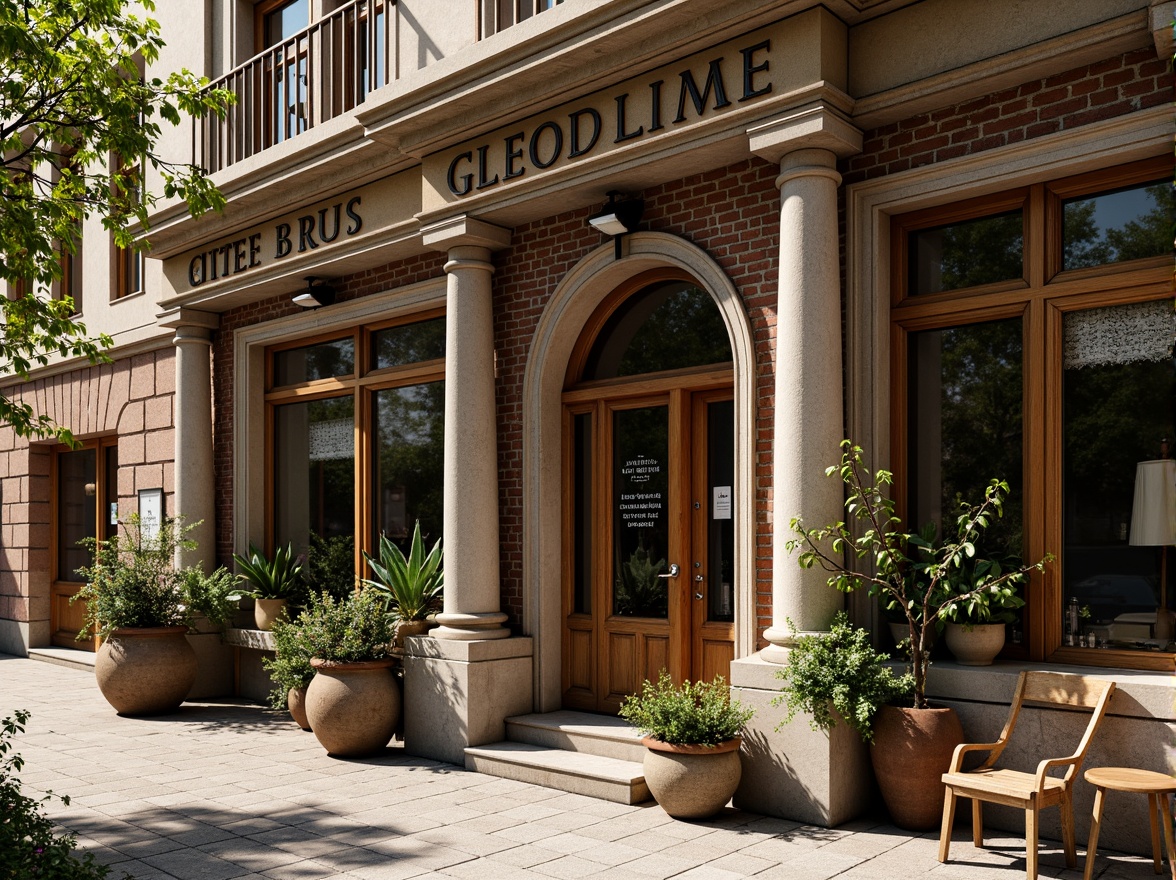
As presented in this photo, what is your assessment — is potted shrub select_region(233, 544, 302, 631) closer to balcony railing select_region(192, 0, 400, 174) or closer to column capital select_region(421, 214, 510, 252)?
column capital select_region(421, 214, 510, 252)

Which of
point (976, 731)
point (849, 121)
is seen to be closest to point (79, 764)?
point (976, 731)

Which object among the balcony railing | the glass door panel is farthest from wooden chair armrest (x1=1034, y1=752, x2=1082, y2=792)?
the balcony railing

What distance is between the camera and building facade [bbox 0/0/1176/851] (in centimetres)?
586

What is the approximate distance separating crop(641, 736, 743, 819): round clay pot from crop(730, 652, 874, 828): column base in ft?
0.54

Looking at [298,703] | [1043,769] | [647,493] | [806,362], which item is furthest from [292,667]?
[1043,769]

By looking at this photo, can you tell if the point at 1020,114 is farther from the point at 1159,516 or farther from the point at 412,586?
the point at 412,586

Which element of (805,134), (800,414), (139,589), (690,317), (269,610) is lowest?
(269,610)

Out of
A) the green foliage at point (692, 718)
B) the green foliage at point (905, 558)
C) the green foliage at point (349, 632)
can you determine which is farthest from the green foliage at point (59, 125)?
the green foliage at point (905, 558)

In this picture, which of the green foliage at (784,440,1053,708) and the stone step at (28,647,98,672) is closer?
the green foliage at (784,440,1053,708)

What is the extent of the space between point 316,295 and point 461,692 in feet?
13.6

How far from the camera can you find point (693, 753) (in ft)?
19.7

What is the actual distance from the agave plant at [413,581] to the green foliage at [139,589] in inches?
96.4

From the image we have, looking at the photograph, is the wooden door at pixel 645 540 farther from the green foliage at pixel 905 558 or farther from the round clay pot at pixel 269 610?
the round clay pot at pixel 269 610

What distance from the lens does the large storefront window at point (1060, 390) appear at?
5770 millimetres
